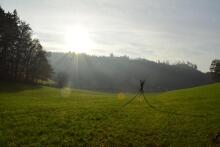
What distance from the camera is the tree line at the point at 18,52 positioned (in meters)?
74.0

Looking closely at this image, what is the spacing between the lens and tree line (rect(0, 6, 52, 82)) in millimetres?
74000

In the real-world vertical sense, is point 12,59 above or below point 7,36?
below

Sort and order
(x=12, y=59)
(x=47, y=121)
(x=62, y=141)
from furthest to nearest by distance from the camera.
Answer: (x=12, y=59) → (x=47, y=121) → (x=62, y=141)

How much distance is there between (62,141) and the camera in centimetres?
1739

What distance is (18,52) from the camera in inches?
3162

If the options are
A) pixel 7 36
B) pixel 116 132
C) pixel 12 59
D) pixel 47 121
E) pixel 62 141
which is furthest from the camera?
pixel 12 59

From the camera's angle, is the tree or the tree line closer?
the tree line

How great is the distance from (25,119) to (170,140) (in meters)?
13.4

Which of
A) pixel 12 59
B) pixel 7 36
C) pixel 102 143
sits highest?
pixel 7 36

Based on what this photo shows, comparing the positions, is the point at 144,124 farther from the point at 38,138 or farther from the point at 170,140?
the point at 38,138

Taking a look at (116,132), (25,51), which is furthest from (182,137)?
(25,51)

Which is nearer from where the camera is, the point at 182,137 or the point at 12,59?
the point at 182,137

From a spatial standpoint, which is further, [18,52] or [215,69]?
[215,69]

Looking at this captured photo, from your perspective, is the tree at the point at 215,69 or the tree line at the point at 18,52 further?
the tree at the point at 215,69
